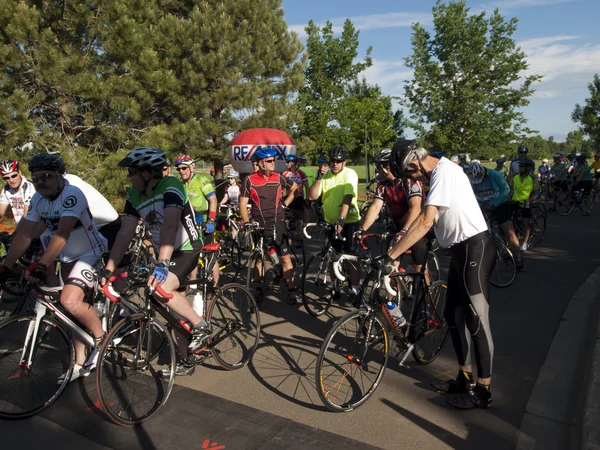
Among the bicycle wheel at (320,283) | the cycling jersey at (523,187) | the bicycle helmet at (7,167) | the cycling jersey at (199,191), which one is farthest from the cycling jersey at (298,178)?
the bicycle helmet at (7,167)

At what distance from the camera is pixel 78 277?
385cm

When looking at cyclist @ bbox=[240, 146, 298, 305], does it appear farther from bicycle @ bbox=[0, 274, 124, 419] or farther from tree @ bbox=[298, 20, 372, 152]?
tree @ bbox=[298, 20, 372, 152]

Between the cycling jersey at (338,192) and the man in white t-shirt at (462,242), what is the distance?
235 cm

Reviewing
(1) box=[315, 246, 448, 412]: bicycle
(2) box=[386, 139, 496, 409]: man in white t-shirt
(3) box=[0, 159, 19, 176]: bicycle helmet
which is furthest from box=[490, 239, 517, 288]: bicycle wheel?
(3) box=[0, 159, 19, 176]: bicycle helmet

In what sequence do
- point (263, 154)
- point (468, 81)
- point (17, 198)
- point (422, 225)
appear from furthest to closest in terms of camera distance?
point (468, 81) < point (17, 198) < point (263, 154) < point (422, 225)

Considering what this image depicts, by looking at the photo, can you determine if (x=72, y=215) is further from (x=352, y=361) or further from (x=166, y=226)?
(x=352, y=361)

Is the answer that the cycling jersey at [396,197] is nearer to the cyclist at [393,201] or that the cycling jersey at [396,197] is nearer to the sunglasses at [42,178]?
the cyclist at [393,201]

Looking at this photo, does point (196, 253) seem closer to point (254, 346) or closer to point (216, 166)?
point (254, 346)

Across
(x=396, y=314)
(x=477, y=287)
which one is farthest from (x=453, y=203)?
(x=396, y=314)

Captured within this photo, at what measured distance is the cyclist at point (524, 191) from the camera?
27.7ft

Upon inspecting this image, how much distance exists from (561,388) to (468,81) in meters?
25.1

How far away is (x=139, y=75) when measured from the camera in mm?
12922

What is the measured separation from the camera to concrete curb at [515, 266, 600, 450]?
125 inches

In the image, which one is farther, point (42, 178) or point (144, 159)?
point (42, 178)
